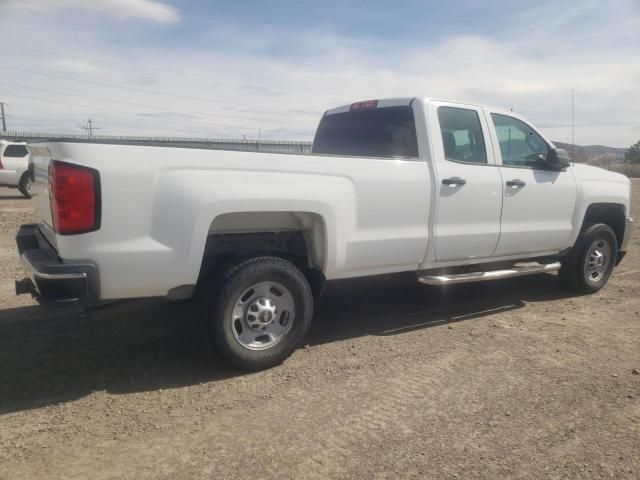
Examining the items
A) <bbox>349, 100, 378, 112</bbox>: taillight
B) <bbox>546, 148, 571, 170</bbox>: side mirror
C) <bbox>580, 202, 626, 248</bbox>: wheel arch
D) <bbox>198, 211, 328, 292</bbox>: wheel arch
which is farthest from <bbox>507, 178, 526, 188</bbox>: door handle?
<bbox>198, 211, 328, 292</bbox>: wheel arch

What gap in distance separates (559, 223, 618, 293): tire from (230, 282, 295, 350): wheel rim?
12.4ft

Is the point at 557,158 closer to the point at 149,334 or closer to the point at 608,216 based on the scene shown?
the point at 608,216

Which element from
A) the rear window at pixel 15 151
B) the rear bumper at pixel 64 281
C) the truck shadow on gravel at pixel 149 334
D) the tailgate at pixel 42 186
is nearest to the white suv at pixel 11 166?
the rear window at pixel 15 151

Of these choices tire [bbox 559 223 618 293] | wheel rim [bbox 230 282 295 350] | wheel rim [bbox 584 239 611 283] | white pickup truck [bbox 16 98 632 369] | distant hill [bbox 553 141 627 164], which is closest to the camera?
white pickup truck [bbox 16 98 632 369]

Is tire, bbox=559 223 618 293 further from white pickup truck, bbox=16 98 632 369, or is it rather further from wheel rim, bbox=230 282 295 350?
wheel rim, bbox=230 282 295 350

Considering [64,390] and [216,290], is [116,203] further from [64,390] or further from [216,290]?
[64,390]

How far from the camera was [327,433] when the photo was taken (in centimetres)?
311

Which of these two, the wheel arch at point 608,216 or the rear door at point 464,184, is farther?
the wheel arch at point 608,216

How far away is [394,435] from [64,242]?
7.44ft

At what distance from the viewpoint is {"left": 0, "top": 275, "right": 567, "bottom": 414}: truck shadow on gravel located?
3.70m

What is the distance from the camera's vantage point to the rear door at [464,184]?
4.71m

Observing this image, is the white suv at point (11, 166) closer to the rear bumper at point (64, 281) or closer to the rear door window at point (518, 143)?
the rear bumper at point (64, 281)

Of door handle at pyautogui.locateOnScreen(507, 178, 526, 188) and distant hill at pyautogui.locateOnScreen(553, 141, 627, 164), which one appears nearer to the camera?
door handle at pyautogui.locateOnScreen(507, 178, 526, 188)

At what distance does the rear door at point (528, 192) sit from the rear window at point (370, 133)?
995mm
